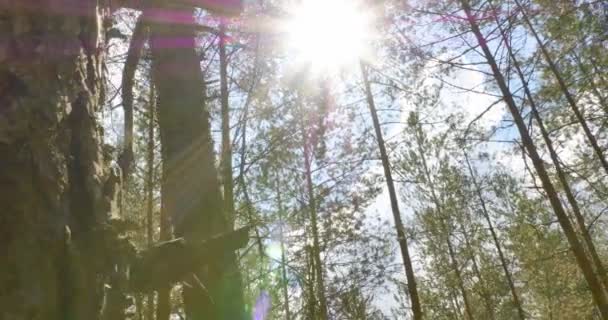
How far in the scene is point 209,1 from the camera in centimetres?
275

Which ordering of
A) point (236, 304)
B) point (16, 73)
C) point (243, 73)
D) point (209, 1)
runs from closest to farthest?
1. point (16, 73)
2. point (236, 304)
3. point (209, 1)
4. point (243, 73)

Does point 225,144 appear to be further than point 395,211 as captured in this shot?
No

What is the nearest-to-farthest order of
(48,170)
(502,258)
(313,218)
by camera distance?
(48,170) < (313,218) < (502,258)

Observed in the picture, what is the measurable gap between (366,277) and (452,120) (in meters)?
5.23

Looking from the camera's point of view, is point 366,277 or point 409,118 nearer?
point 409,118

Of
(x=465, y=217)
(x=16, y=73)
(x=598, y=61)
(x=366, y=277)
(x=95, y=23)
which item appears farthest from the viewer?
(x=465, y=217)

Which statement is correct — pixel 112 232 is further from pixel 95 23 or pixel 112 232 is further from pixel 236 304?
pixel 236 304

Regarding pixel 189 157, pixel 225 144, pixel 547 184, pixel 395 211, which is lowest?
pixel 189 157

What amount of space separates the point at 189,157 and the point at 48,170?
154 cm

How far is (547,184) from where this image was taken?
224 inches

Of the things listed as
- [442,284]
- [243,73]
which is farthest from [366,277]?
[243,73]

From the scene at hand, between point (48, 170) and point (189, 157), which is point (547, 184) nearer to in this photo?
point (189, 157)

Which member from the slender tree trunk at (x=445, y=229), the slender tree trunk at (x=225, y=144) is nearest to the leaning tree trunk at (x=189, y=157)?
the slender tree trunk at (x=225, y=144)

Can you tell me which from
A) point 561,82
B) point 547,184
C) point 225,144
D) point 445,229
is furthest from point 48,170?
point 445,229
